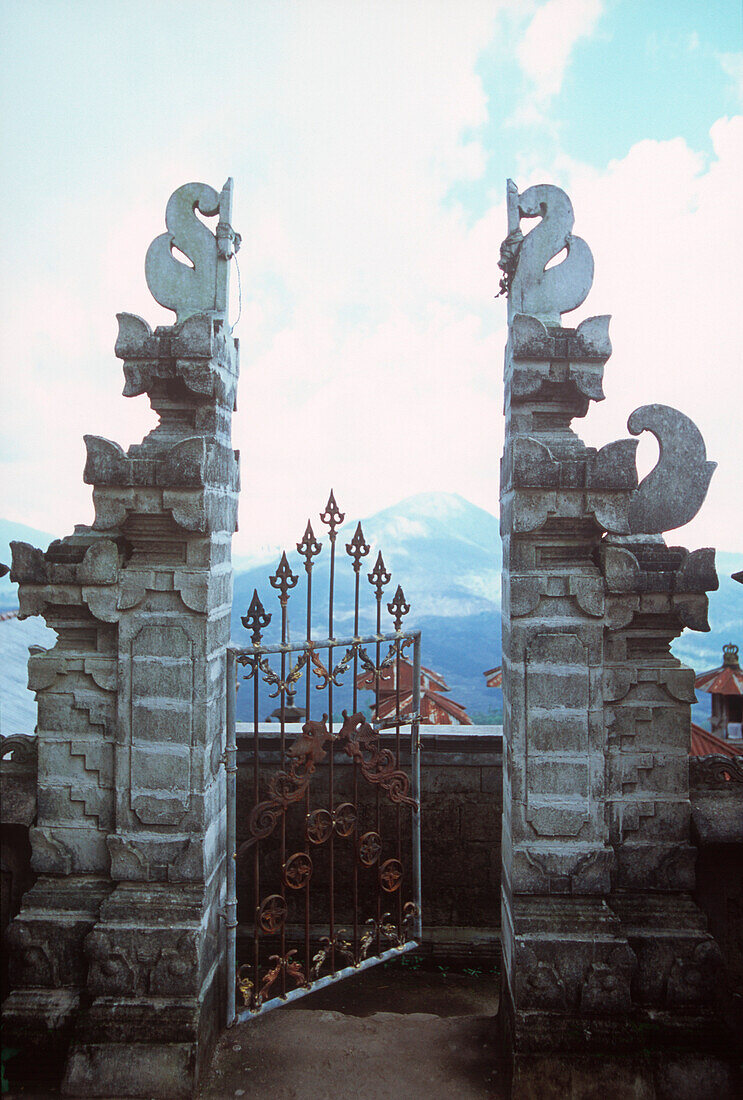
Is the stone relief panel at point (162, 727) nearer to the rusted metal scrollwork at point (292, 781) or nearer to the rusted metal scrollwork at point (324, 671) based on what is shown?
the rusted metal scrollwork at point (292, 781)

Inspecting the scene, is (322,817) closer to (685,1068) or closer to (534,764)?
(534,764)

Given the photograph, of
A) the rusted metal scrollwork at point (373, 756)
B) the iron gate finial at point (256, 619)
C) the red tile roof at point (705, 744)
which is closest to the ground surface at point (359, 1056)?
the rusted metal scrollwork at point (373, 756)

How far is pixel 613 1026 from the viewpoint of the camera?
11.5 feet

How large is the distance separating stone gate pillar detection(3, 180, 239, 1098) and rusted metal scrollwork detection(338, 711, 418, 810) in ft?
2.45

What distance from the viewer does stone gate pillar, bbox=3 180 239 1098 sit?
3.60 m

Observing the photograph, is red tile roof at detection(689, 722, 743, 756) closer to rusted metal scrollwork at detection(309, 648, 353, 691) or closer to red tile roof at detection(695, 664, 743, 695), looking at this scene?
red tile roof at detection(695, 664, 743, 695)

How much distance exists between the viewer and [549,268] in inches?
156

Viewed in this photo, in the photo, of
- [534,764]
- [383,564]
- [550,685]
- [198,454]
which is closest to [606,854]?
[534,764]

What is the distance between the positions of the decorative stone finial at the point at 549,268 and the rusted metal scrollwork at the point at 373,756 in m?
2.53

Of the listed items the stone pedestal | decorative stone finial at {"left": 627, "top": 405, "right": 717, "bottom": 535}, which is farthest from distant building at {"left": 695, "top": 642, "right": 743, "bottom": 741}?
the stone pedestal

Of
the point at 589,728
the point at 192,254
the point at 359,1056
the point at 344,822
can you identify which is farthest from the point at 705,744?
the point at 192,254

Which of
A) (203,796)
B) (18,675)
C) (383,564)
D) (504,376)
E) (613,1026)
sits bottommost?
(613,1026)

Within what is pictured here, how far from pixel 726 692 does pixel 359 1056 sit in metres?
6.32

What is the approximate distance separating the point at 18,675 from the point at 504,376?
16.1 ft
